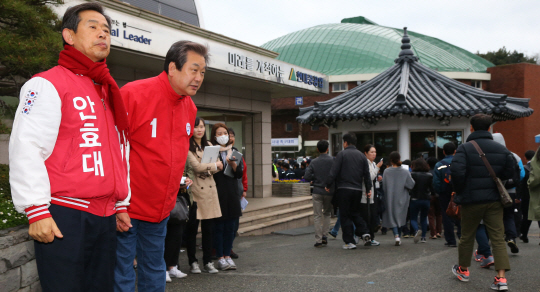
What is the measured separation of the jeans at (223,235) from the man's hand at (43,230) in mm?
4023

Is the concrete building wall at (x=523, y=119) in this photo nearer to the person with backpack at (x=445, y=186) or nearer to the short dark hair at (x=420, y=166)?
the short dark hair at (x=420, y=166)

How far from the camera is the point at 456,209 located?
643 centimetres

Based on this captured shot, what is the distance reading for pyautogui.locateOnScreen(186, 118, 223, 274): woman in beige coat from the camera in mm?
5660

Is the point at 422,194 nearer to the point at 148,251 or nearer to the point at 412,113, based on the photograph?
the point at 412,113

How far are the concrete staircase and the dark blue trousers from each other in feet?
25.1

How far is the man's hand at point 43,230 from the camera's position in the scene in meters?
2.10

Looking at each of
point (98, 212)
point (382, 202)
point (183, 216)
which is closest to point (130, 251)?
point (98, 212)

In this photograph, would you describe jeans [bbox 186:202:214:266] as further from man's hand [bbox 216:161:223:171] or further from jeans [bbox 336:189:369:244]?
jeans [bbox 336:189:369:244]

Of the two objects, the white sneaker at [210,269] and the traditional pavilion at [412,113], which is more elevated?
the traditional pavilion at [412,113]

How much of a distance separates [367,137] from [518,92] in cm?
2862

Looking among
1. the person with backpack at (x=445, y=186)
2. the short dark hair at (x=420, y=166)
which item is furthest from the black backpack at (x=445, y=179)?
the short dark hair at (x=420, y=166)

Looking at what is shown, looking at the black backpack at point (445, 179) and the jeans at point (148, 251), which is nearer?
the jeans at point (148, 251)

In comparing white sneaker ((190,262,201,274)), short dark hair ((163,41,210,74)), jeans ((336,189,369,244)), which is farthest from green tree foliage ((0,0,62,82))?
jeans ((336,189,369,244))

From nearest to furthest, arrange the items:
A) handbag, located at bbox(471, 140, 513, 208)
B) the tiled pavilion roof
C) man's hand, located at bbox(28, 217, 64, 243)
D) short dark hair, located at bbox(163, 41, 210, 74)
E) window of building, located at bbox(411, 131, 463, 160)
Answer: man's hand, located at bbox(28, 217, 64, 243) < short dark hair, located at bbox(163, 41, 210, 74) < handbag, located at bbox(471, 140, 513, 208) < the tiled pavilion roof < window of building, located at bbox(411, 131, 463, 160)
